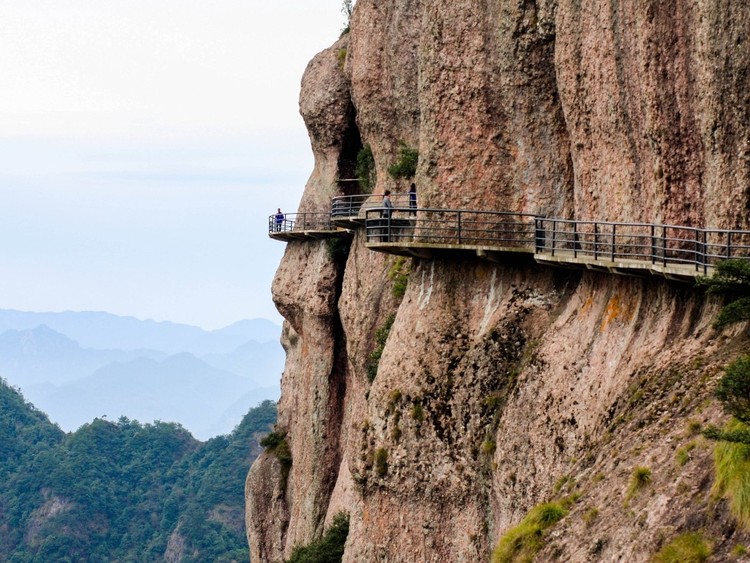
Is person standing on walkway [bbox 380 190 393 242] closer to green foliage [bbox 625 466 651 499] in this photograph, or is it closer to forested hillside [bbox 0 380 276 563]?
green foliage [bbox 625 466 651 499]

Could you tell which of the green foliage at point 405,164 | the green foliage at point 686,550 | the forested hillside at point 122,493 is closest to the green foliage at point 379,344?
the green foliage at point 405,164

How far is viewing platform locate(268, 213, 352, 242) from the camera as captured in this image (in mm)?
59406

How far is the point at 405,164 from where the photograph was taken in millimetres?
49312

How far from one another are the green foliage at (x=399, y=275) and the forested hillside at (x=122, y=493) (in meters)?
113

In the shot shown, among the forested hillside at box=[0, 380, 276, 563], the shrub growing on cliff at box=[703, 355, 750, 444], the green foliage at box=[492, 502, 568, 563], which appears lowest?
the forested hillside at box=[0, 380, 276, 563]

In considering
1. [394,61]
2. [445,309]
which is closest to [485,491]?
[445,309]

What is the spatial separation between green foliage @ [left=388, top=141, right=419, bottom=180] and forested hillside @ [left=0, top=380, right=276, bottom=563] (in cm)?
11298

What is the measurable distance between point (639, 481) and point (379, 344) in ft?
87.2

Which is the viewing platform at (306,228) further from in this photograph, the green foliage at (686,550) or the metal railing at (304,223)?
the green foliage at (686,550)

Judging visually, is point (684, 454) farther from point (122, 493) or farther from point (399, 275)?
point (122, 493)

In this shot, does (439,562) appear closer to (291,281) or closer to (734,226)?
(734,226)

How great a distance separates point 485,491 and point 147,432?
16720cm

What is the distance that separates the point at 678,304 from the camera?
27609mm

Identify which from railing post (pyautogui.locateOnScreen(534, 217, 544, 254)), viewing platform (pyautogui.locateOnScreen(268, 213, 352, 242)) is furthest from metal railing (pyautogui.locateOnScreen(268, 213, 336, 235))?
railing post (pyautogui.locateOnScreen(534, 217, 544, 254))
